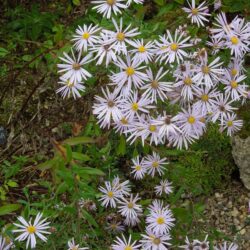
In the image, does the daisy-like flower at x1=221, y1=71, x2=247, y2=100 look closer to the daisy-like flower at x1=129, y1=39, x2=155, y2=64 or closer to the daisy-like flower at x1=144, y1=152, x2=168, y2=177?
the daisy-like flower at x1=129, y1=39, x2=155, y2=64

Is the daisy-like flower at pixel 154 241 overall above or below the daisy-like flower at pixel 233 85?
below

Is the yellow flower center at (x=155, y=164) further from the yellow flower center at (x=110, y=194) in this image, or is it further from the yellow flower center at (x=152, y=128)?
the yellow flower center at (x=152, y=128)

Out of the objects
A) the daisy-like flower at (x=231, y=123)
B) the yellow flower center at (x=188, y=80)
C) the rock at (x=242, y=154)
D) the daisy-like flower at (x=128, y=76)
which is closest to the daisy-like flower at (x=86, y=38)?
the daisy-like flower at (x=128, y=76)

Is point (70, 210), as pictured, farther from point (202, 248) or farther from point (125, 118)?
point (202, 248)

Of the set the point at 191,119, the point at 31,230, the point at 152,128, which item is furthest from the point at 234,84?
the point at 31,230

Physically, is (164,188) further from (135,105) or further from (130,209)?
(135,105)

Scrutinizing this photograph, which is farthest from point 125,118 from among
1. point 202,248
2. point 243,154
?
point 243,154
